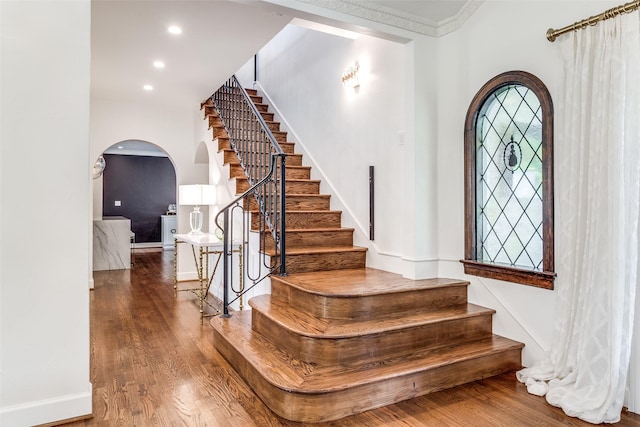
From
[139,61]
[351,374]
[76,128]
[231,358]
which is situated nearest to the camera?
[76,128]

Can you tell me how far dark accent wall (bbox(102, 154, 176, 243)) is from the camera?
11.1 meters

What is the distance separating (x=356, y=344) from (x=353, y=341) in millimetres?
31

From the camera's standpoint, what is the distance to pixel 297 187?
484 cm

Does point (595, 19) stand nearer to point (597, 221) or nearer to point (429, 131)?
point (597, 221)

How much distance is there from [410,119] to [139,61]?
3.12 meters

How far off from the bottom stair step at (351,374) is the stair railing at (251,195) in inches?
33.7

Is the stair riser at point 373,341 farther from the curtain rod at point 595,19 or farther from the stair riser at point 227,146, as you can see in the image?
the stair riser at point 227,146

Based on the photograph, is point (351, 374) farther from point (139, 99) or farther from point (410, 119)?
point (139, 99)

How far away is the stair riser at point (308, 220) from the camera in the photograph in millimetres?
4250

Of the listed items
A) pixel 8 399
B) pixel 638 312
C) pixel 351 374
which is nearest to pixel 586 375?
pixel 638 312

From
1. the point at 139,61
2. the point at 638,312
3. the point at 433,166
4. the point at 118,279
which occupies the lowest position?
the point at 118,279

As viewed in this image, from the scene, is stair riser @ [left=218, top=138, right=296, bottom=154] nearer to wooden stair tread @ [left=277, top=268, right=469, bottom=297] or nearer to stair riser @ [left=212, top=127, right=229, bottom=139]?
stair riser @ [left=212, top=127, right=229, bottom=139]

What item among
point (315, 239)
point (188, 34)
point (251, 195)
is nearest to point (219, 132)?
point (251, 195)

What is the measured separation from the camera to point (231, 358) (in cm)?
300
